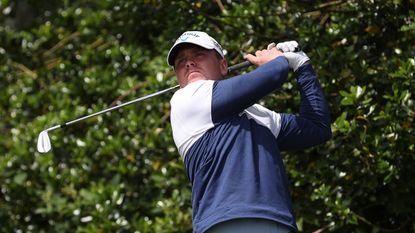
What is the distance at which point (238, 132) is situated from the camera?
347 centimetres

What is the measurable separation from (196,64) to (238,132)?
0.42 m

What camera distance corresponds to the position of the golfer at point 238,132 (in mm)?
3342

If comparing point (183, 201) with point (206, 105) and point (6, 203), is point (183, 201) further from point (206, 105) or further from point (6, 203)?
point (206, 105)

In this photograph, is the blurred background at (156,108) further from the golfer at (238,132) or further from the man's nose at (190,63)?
the man's nose at (190,63)

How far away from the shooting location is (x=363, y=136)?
4.61 metres

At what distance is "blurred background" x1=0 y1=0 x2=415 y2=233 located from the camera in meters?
4.78

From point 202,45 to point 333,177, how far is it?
5.02 feet

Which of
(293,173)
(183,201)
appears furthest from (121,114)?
(293,173)

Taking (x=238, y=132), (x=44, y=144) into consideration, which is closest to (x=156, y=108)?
(x=44, y=144)

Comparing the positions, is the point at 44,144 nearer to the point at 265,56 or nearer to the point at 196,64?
the point at 196,64

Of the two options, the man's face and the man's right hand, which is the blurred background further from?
the man's face

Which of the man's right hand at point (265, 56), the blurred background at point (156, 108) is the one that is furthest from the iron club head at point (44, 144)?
the blurred background at point (156, 108)

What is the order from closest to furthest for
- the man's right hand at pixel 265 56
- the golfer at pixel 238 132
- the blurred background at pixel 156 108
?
the golfer at pixel 238 132
the man's right hand at pixel 265 56
the blurred background at pixel 156 108

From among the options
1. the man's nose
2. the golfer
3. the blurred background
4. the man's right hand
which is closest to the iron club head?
the golfer
